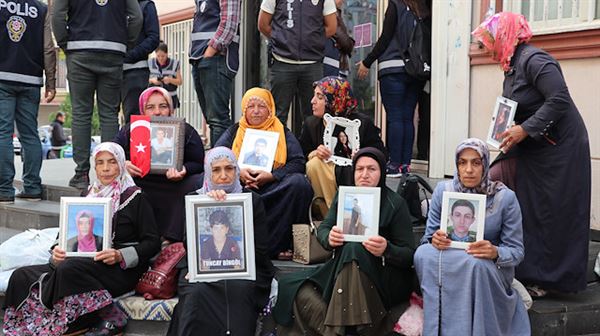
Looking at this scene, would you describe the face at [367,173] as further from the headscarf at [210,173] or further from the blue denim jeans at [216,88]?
the blue denim jeans at [216,88]

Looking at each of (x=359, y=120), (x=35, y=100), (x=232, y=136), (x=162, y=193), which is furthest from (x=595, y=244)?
(x=35, y=100)

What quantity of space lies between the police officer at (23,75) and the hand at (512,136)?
395 cm

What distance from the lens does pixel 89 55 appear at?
6.32 metres

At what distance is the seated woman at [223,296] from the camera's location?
4.32 meters

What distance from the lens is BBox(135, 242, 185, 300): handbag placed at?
16.0 feet

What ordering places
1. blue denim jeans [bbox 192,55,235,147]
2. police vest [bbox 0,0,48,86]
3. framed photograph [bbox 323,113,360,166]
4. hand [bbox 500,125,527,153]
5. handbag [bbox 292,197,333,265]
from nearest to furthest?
hand [bbox 500,125,527,153] < handbag [bbox 292,197,333,265] < framed photograph [bbox 323,113,360,166] < police vest [bbox 0,0,48,86] < blue denim jeans [bbox 192,55,235,147]

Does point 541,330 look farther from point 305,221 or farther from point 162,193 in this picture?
point 162,193

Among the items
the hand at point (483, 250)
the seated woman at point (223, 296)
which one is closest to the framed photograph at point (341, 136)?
the seated woman at point (223, 296)

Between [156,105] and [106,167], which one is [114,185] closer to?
[106,167]

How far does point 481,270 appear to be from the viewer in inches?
164

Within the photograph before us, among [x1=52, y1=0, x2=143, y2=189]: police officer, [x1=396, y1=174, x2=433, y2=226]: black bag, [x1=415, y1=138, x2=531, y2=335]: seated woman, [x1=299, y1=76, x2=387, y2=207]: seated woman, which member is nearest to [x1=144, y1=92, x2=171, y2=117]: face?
[x1=52, y1=0, x2=143, y2=189]: police officer

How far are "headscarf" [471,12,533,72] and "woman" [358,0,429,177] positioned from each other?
229 centimetres

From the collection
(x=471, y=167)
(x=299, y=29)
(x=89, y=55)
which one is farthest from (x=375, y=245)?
(x=89, y=55)

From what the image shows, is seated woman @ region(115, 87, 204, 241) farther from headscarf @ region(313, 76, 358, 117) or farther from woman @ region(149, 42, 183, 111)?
woman @ region(149, 42, 183, 111)
